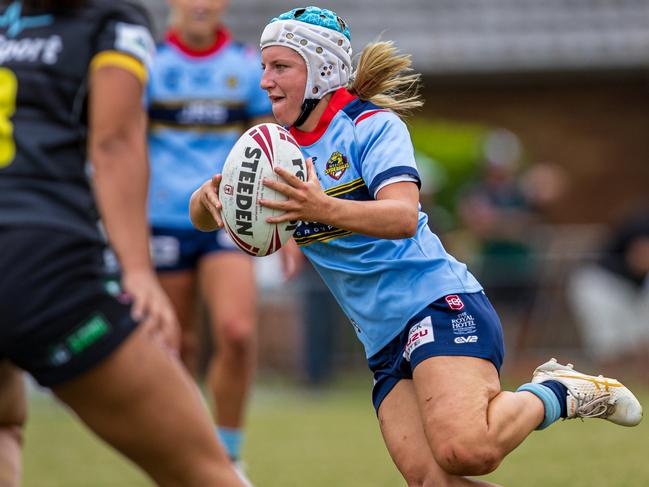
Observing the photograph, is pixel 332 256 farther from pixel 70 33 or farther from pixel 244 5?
pixel 244 5

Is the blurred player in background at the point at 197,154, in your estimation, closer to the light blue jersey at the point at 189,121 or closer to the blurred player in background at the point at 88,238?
the light blue jersey at the point at 189,121

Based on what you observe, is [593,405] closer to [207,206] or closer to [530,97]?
[207,206]

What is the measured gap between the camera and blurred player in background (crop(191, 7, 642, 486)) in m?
4.06

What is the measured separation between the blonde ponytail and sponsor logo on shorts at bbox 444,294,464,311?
2.21ft

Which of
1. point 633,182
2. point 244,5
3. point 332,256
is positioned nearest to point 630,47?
point 633,182

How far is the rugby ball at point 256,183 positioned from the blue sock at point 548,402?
3.40ft

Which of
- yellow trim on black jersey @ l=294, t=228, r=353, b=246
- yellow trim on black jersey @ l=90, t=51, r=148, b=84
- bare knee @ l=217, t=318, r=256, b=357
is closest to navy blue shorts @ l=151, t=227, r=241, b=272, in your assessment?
bare knee @ l=217, t=318, r=256, b=357

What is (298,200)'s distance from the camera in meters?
3.79

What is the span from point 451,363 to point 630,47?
1387 cm

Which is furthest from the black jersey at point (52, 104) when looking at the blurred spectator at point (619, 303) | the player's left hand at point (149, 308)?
the blurred spectator at point (619, 303)

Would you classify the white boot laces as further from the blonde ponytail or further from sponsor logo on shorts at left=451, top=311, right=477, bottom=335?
the blonde ponytail

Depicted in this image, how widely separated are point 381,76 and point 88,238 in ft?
4.44

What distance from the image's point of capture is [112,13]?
3.67 meters

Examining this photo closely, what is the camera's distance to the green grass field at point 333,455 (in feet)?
22.4
